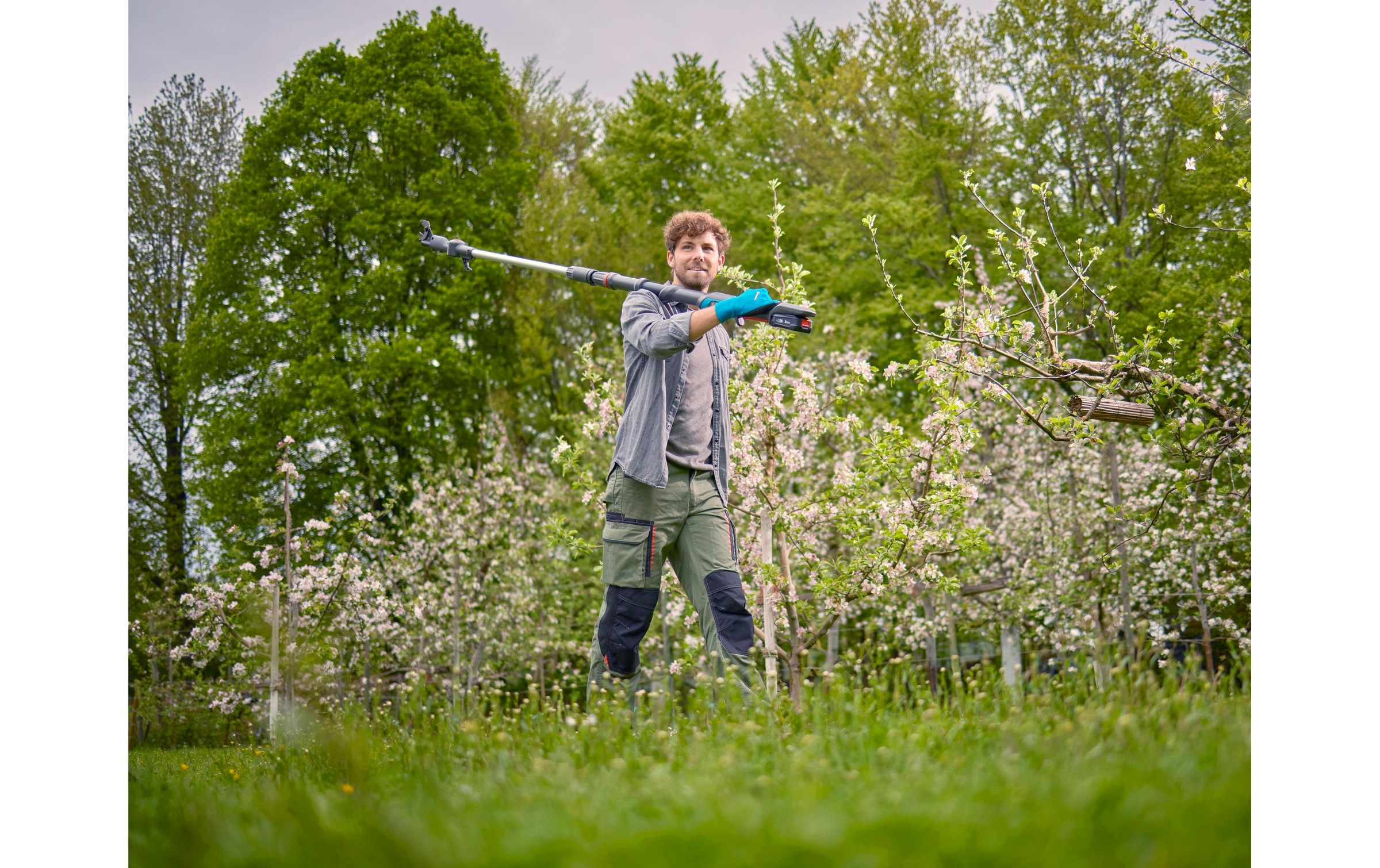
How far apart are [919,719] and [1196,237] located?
10.0ft

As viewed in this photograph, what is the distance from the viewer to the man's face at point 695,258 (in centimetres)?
349

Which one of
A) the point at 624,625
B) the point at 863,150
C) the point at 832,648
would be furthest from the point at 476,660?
the point at 624,625

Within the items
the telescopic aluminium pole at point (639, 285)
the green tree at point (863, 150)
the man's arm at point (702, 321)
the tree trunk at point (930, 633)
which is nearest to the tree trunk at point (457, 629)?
the green tree at point (863, 150)

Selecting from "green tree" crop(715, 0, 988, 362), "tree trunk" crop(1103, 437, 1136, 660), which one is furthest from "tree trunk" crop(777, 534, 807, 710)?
"green tree" crop(715, 0, 988, 362)

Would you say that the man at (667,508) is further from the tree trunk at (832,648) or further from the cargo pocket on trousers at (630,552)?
the tree trunk at (832,648)

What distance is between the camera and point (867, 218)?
435 cm

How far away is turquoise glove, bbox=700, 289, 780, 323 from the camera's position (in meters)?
2.78

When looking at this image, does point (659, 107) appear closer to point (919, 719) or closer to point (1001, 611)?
point (919, 719)

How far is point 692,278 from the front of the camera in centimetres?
350

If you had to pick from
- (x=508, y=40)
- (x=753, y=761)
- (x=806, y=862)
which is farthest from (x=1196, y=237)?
(x=806, y=862)

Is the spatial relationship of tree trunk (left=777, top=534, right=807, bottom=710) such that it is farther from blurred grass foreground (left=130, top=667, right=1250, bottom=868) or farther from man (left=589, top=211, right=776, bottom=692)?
blurred grass foreground (left=130, top=667, right=1250, bottom=868)

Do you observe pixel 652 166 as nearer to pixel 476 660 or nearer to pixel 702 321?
pixel 702 321
